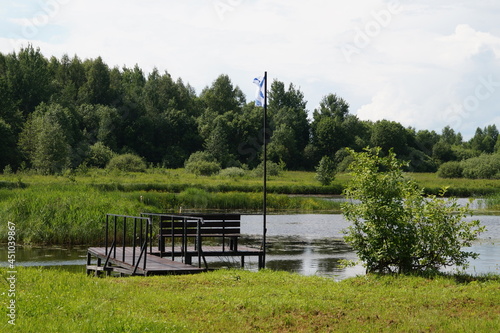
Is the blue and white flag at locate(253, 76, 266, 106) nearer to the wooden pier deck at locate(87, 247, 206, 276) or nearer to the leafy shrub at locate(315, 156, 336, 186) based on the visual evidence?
the wooden pier deck at locate(87, 247, 206, 276)

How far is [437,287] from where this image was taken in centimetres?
1199

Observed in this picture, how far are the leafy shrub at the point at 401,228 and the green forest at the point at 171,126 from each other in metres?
58.2

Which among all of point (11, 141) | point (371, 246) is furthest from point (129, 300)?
point (11, 141)

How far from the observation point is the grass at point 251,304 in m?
9.03

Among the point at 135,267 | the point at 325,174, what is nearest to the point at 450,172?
the point at 325,174

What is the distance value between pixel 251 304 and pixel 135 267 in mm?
4712

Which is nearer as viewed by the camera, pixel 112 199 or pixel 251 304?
pixel 251 304

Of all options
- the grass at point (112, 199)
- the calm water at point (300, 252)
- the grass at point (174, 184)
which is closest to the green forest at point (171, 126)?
the grass at point (174, 184)

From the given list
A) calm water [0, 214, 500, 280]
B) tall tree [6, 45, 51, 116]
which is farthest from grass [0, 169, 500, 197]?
tall tree [6, 45, 51, 116]

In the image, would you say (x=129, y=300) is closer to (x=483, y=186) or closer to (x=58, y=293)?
(x=58, y=293)

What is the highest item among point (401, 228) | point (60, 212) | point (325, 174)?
point (325, 174)

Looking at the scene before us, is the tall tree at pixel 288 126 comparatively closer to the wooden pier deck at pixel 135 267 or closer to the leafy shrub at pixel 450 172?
the leafy shrub at pixel 450 172

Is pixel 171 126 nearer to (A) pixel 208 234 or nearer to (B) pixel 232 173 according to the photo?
(B) pixel 232 173

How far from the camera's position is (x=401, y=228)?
13.5 metres
